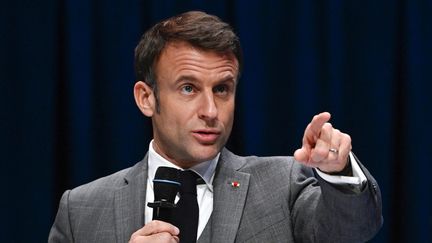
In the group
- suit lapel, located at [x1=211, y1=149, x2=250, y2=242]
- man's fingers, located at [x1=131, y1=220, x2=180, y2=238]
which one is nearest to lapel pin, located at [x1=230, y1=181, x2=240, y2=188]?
suit lapel, located at [x1=211, y1=149, x2=250, y2=242]

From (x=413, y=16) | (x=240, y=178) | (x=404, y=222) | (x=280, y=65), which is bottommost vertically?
(x=404, y=222)

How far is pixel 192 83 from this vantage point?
6.41 ft

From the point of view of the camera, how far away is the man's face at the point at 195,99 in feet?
6.33

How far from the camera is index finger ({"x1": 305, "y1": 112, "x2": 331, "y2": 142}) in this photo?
1.54m

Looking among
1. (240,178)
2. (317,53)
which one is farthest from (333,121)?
(240,178)

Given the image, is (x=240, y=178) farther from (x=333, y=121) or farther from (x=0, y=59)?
(x=0, y=59)

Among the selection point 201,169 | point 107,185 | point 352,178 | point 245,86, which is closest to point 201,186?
point 201,169

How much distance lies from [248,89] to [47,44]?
750mm

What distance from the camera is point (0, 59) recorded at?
8.99 ft

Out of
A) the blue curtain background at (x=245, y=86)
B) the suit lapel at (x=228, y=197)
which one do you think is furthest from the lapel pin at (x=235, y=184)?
the blue curtain background at (x=245, y=86)

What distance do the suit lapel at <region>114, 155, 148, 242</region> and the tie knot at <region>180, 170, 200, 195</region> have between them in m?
0.12

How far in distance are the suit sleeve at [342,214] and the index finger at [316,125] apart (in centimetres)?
13

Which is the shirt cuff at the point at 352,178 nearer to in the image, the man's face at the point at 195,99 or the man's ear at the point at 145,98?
the man's face at the point at 195,99

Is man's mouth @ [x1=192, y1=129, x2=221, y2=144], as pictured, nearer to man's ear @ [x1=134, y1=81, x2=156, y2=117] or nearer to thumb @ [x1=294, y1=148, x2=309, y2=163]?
man's ear @ [x1=134, y1=81, x2=156, y2=117]
